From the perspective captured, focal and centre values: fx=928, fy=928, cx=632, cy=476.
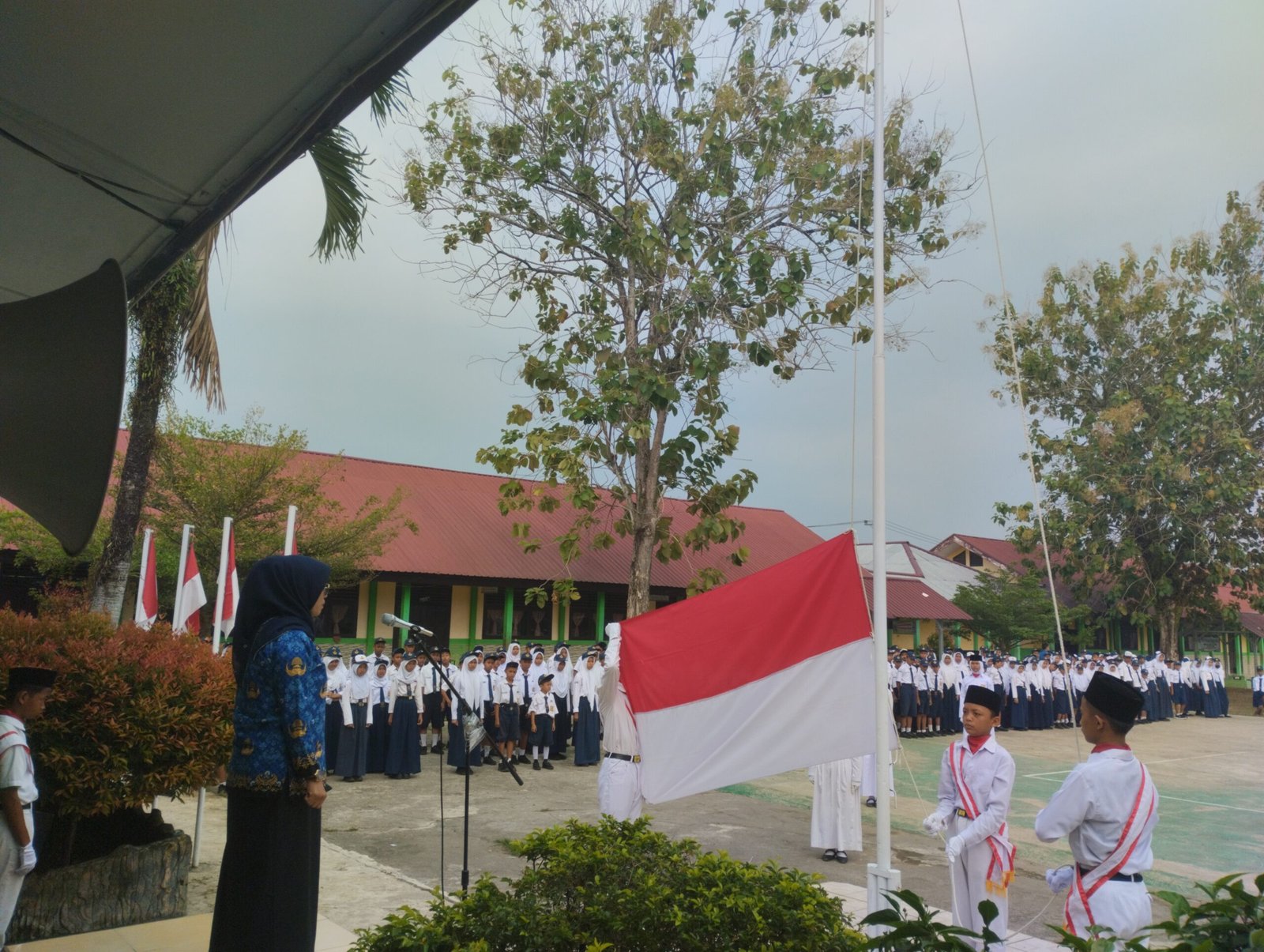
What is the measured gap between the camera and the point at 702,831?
32.0 ft

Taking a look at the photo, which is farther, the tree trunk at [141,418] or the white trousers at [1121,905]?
the tree trunk at [141,418]

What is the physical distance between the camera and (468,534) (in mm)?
23375

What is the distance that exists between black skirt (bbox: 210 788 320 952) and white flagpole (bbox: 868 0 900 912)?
2287mm

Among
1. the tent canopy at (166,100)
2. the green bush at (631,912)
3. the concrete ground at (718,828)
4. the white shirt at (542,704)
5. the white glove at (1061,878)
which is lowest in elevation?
the concrete ground at (718,828)

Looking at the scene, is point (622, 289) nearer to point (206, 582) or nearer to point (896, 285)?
point (896, 285)

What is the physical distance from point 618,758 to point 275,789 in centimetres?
356

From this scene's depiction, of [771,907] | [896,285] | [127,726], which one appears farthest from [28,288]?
[896,285]

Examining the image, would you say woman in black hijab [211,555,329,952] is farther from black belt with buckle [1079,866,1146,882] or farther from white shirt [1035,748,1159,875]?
black belt with buckle [1079,866,1146,882]

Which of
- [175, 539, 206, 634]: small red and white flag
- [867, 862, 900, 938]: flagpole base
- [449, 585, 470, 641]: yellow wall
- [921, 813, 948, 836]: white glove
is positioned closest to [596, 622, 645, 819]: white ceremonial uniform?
[921, 813, 948, 836]: white glove

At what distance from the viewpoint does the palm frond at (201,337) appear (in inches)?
368

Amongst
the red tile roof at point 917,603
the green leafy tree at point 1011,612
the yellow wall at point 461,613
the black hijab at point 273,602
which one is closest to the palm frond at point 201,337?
the black hijab at point 273,602

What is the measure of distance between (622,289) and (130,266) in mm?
7803

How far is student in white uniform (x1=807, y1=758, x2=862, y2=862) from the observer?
864cm

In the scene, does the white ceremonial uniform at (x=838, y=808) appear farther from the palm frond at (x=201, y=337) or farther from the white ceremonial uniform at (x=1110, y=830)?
the palm frond at (x=201, y=337)
